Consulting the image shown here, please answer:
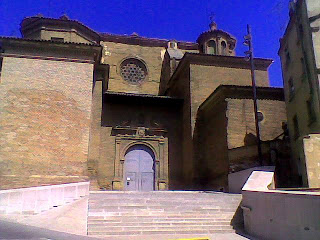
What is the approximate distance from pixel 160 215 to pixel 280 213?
10.7 feet

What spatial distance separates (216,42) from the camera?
991 inches

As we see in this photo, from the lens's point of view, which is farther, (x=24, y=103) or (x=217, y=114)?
(x=217, y=114)

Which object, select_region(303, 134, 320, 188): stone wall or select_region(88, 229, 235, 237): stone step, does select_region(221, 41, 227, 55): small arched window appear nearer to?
select_region(303, 134, 320, 188): stone wall

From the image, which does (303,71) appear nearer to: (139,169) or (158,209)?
(158,209)

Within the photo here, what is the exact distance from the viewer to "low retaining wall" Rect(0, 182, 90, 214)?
7261 mm

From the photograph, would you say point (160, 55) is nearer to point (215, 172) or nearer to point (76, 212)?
point (215, 172)

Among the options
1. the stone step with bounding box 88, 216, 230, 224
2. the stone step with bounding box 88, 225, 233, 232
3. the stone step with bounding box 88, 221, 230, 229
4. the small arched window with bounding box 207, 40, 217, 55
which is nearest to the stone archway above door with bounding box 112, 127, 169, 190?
the small arched window with bounding box 207, 40, 217, 55

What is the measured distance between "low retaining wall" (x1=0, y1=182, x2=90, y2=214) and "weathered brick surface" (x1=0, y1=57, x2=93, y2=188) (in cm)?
493

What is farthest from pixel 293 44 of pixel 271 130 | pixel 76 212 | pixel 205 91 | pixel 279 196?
pixel 76 212

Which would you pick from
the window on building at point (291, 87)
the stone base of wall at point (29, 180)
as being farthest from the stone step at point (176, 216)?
the window on building at point (291, 87)

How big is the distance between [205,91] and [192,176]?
5.30 m

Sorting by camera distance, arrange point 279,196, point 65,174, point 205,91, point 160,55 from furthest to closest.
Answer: point 160,55, point 205,91, point 65,174, point 279,196

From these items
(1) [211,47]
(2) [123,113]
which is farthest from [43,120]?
(1) [211,47]

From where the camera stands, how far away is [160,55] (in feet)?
81.9
